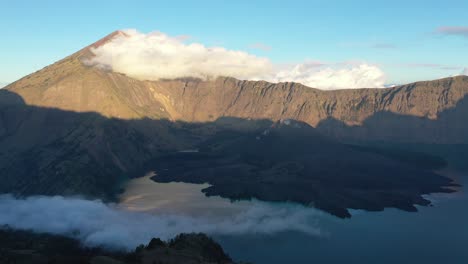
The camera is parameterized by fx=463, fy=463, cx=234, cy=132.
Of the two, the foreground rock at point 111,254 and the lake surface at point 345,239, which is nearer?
the foreground rock at point 111,254

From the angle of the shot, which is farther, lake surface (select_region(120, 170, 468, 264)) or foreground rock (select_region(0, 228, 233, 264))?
lake surface (select_region(120, 170, 468, 264))

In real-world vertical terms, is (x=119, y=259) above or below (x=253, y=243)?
above

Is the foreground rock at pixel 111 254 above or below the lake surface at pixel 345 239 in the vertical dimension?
above

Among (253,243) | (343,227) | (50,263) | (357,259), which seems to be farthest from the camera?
(343,227)

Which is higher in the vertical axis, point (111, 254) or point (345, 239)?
point (111, 254)

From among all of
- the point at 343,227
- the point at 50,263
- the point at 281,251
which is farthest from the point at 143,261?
the point at 343,227

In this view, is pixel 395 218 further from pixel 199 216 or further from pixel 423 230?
pixel 199 216

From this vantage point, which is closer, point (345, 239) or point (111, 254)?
point (111, 254)

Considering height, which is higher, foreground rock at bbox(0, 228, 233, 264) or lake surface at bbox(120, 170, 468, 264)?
foreground rock at bbox(0, 228, 233, 264)
